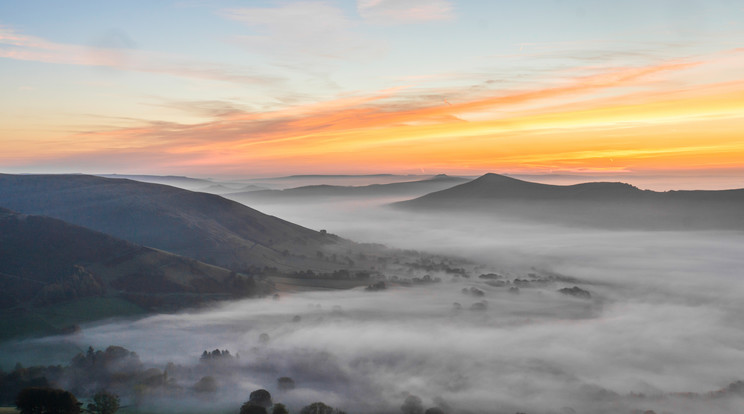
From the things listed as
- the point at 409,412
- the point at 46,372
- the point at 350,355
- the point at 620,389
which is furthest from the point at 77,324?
the point at 620,389

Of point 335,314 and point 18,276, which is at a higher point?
point 18,276

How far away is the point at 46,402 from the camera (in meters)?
77.4

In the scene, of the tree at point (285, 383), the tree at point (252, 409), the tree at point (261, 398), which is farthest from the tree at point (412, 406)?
the tree at point (252, 409)

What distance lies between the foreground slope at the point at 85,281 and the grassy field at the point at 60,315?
22cm

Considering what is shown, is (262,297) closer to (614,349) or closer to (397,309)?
(397,309)

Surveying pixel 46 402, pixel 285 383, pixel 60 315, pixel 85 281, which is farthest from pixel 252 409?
pixel 85 281

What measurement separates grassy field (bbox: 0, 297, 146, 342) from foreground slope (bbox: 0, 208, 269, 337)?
0.22 m

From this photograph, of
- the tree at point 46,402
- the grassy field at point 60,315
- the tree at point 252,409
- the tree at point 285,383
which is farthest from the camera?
the grassy field at point 60,315

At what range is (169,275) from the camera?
7333 inches

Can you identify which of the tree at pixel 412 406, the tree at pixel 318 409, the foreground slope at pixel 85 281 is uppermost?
the foreground slope at pixel 85 281

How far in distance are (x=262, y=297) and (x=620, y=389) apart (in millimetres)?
123797

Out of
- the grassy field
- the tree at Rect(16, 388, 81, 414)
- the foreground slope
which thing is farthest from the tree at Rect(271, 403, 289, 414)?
the foreground slope

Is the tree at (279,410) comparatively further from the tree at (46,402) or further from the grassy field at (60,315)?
the grassy field at (60,315)

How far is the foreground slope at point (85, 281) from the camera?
14357 cm
